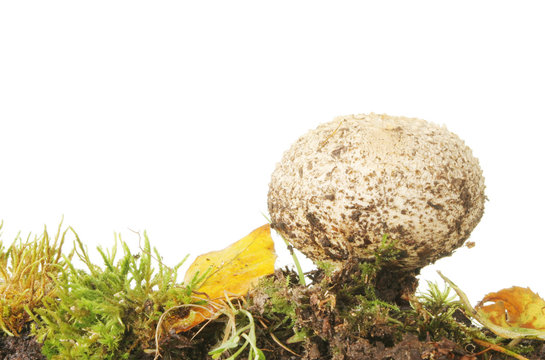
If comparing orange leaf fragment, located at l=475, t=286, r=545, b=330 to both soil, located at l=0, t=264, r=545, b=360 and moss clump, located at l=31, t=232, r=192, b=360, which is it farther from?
moss clump, located at l=31, t=232, r=192, b=360

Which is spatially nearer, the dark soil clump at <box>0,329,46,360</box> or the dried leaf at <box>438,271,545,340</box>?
the dried leaf at <box>438,271,545,340</box>

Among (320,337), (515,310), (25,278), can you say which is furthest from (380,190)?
(25,278)

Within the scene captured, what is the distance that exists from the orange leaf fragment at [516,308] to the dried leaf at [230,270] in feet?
2.96

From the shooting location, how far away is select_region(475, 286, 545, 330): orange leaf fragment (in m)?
2.30

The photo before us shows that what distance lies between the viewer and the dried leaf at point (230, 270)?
2.28 meters

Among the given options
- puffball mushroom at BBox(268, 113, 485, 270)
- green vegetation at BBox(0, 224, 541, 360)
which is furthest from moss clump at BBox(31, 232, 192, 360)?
puffball mushroom at BBox(268, 113, 485, 270)

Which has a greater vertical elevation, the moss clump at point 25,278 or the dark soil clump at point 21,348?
the moss clump at point 25,278

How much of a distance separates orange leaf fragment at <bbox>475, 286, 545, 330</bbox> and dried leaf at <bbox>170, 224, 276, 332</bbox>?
0.90 m

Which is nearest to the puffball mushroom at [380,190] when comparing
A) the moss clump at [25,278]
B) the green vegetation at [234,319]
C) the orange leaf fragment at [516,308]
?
the green vegetation at [234,319]

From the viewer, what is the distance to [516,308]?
2.35m

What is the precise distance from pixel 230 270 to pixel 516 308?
117 cm

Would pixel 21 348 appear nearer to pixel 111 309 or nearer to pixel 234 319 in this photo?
pixel 111 309

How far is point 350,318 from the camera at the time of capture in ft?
6.96

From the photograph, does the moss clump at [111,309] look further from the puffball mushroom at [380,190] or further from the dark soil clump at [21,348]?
the puffball mushroom at [380,190]
